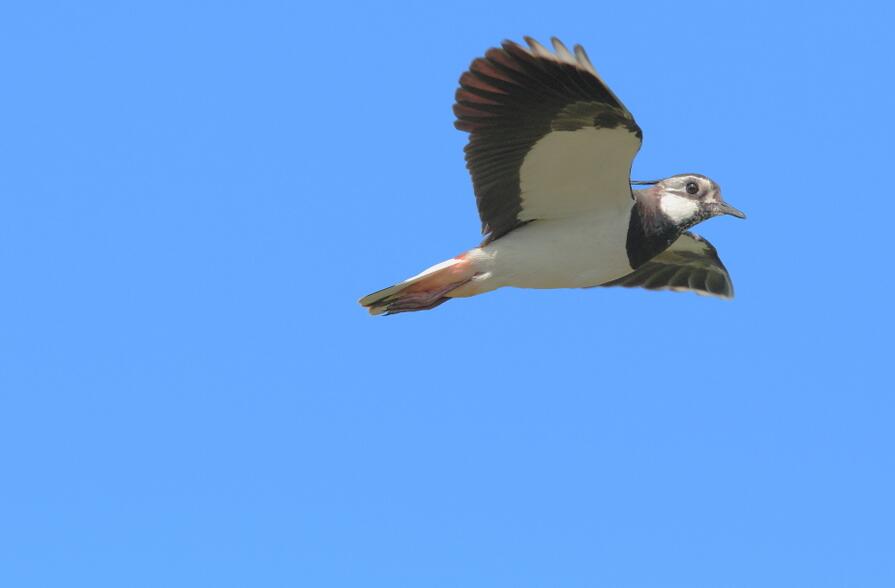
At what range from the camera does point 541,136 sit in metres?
8.87

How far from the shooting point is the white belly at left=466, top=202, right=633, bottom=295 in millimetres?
9359

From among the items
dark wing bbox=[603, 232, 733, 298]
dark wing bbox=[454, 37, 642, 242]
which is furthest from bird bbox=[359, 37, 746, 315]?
dark wing bbox=[603, 232, 733, 298]

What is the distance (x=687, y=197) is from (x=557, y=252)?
103 centimetres

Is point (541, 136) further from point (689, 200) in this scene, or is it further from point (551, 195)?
point (689, 200)

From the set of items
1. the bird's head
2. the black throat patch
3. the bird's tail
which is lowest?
the bird's tail

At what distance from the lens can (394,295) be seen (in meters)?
9.43

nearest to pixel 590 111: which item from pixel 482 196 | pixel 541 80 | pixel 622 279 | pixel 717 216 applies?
pixel 541 80

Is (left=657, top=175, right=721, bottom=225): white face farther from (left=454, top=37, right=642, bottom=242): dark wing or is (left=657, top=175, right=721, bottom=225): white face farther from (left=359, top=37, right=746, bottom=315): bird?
(left=454, top=37, right=642, bottom=242): dark wing

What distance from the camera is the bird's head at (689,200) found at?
9.60m

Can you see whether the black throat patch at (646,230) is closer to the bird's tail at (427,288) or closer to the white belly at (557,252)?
the white belly at (557,252)

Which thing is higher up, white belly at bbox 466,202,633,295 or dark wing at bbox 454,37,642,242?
dark wing at bbox 454,37,642,242

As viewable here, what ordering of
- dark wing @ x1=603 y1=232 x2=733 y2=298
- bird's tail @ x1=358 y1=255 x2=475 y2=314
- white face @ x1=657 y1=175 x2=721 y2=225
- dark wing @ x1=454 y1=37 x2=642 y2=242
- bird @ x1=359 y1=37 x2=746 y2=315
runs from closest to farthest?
dark wing @ x1=454 y1=37 x2=642 y2=242 < bird @ x1=359 y1=37 x2=746 y2=315 < bird's tail @ x1=358 y1=255 x2=475 y2=314 < white face @ x1=657 y1=175 x2=721 y2=225 < dark wing @ x1=603 y1=232 x2=733 y2=298

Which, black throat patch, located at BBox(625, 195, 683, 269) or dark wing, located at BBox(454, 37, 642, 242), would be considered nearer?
dark wing, located at BBox(454, 37, 642, 242)

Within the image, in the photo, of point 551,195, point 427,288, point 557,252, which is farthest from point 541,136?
point 427,288
